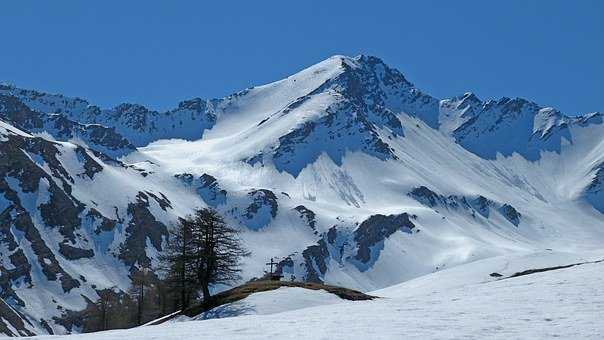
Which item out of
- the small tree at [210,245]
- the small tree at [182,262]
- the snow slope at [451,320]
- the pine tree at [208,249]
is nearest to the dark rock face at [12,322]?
the small tree at [182,262]

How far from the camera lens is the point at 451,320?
31.5m

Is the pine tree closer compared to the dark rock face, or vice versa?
the pine tree

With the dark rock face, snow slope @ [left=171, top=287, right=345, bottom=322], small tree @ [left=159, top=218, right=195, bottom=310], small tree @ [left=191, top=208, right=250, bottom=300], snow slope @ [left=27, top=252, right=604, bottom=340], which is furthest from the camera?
the dark rock face

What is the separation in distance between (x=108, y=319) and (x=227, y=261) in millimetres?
51375

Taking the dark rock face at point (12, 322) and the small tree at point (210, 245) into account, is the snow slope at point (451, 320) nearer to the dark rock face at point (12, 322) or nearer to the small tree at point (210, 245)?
the small tree at point (210, 245)

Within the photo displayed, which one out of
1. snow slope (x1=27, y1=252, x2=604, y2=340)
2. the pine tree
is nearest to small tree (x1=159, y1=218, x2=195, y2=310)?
the pine tree

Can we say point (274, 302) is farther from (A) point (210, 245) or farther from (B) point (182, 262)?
(B) point (182, 262)

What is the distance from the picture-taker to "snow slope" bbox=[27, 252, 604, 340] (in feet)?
92.9

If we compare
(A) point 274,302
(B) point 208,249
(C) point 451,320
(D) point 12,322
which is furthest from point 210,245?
(D) point 12,322

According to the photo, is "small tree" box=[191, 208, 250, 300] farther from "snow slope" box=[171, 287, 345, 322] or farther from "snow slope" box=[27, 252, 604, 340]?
"snow slope" box=[27, 252, 604, 340]

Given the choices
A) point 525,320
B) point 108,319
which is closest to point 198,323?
point 525,320

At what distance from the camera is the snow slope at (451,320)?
28312 mm

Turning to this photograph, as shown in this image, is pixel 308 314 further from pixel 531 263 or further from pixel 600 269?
pixel 531 263

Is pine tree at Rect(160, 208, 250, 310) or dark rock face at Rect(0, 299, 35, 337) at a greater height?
dark rock face at Rect(0, 299, 35, 337)
